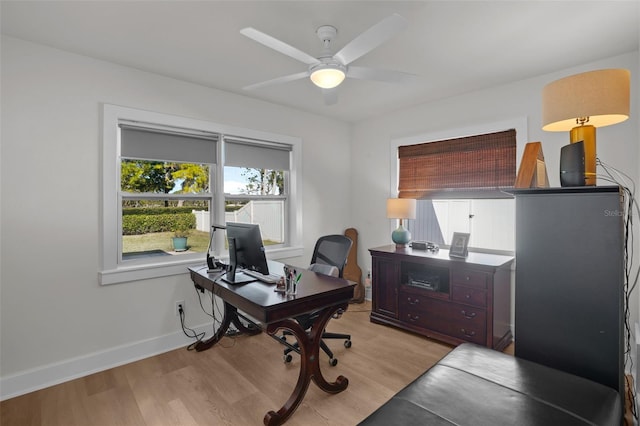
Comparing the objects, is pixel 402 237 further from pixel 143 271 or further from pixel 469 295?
pixel 143 271

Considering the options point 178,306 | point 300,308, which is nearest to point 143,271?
point 178,306

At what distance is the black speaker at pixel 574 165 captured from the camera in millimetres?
1604

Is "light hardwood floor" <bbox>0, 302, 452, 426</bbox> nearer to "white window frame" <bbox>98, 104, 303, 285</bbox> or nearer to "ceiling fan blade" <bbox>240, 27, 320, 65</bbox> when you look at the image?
"white window frame" <bbox>98, 104, 303, 285</bbox>

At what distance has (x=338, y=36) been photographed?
2.23m

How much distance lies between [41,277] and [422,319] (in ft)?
11.0

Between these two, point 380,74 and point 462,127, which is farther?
point 462,127

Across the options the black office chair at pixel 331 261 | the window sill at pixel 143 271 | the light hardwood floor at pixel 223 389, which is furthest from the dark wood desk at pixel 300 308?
the window sill at pixel 143 271

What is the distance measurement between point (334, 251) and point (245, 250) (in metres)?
0.93

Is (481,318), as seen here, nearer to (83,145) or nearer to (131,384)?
(131,384)

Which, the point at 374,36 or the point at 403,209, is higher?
the point at 374,36

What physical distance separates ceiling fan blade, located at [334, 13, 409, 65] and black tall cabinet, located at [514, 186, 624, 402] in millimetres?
1126

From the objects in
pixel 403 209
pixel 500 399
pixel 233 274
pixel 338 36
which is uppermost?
pixel 338 36

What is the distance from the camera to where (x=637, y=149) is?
98.0 inches

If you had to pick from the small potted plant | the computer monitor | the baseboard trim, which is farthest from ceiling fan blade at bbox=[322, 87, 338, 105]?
the baseboard trim
